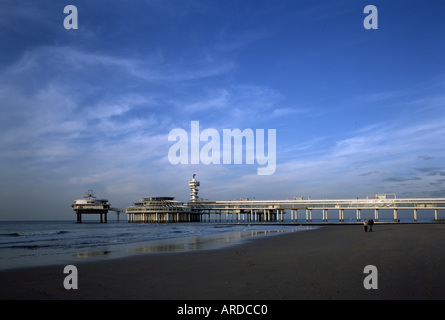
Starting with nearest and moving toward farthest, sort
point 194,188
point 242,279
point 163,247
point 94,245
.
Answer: point 242,279, point 163,247, point 94,245, point 194,188

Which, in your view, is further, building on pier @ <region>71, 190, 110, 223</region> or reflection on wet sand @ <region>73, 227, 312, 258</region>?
building on pier @ <region>71, 190, 110, 223</region>

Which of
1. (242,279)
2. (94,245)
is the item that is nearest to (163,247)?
(94,245)

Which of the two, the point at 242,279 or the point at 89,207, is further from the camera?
the point at 89,207

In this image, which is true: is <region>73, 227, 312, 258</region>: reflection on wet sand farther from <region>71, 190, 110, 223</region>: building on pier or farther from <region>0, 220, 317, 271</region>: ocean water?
<region>71, 190, 110, 223</region>: building on pier

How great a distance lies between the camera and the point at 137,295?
877 cm

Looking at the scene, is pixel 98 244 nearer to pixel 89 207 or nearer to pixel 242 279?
Answer: pixel 242 279

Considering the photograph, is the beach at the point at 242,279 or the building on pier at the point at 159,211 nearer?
the beach at the point at 242,279

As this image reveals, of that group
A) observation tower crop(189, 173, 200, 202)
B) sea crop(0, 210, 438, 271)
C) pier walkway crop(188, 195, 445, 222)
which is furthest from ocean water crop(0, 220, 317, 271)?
observation tower crop(189, 173, 200, 202)

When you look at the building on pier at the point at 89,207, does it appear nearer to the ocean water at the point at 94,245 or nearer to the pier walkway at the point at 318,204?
the pier walkway at the point at 318,204

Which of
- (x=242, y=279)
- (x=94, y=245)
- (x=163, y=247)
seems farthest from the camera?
(x=94, y=245)

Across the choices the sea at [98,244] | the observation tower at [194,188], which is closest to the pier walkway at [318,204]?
the observation tower at [194,188]

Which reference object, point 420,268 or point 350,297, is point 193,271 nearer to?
point 350,297
